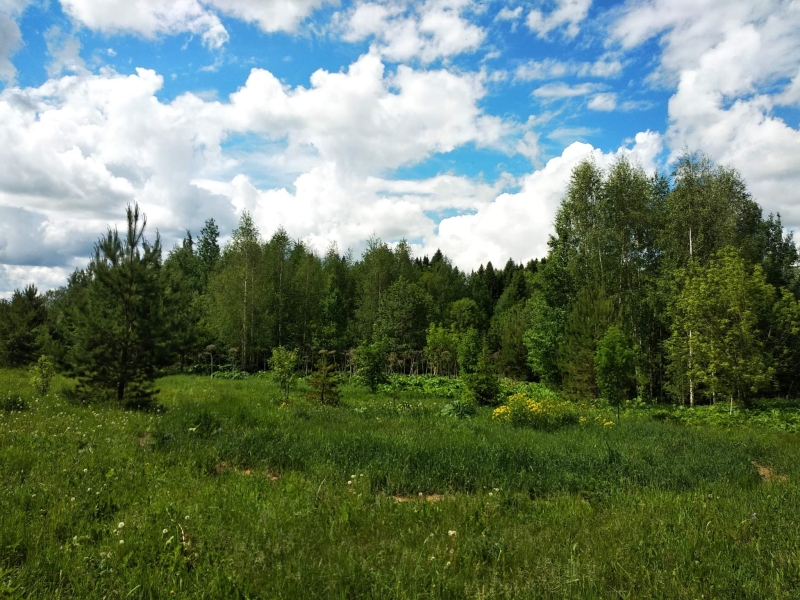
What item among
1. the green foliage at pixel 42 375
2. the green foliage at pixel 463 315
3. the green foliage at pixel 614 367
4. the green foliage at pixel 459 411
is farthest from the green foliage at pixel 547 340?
the green foliage at pixel 42 375

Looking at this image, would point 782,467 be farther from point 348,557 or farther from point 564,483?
point 348,557

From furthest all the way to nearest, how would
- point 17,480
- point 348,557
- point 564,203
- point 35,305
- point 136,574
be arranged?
point 564,203, point 35,305, point 17,480, point 348,557, point 136,574

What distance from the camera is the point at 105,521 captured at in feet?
16.5

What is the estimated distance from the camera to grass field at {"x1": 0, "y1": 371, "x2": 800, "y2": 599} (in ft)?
12.9

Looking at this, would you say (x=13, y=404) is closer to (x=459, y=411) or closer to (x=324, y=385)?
(x=324, y=385)

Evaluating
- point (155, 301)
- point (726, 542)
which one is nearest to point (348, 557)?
point (726, 542)

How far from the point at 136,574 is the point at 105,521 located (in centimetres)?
146

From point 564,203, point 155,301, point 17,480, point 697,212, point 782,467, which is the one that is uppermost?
point 564,203

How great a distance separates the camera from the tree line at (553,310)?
43.0ft

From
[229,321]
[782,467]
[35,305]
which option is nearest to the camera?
[782,467]

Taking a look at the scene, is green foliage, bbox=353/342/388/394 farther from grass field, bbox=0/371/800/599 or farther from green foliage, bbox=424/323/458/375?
green foliage, bbox=424/323/458/375

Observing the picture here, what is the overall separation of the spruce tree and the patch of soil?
14428 millimetres

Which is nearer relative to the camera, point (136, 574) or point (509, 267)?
point (136, 574)

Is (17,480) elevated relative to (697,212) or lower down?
lower down
